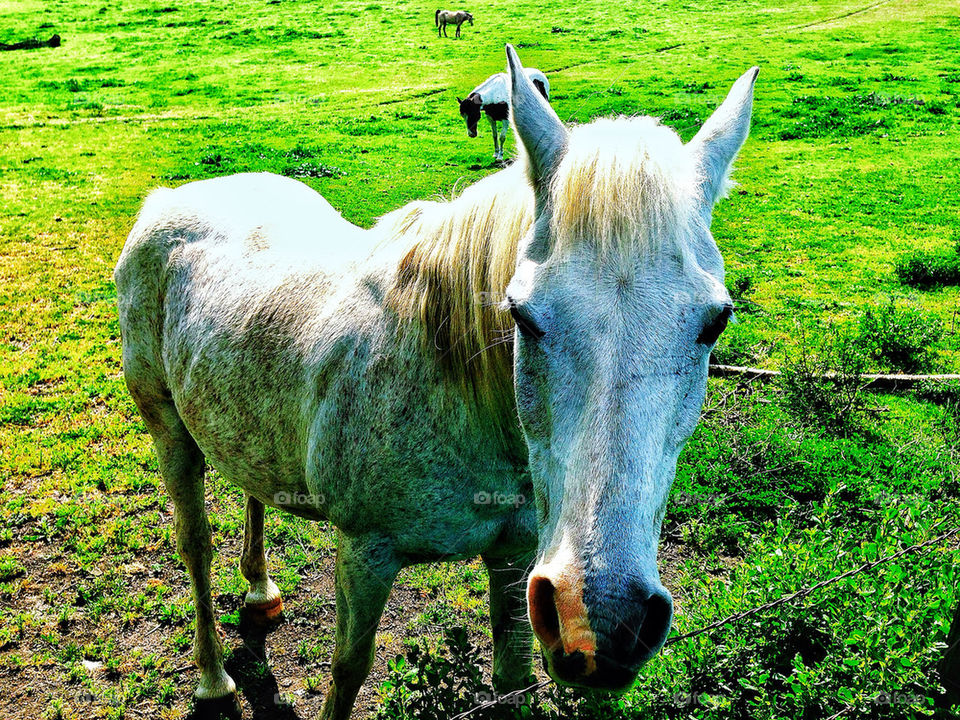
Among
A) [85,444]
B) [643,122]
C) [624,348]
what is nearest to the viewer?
[624,348]

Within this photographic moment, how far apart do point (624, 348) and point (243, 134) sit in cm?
1546

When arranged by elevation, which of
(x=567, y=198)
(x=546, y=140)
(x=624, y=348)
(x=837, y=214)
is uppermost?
(x=546, y=140)

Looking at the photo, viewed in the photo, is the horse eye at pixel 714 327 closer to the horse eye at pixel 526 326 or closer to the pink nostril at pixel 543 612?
the horse eye at pixel 526 326

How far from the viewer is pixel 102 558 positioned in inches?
179

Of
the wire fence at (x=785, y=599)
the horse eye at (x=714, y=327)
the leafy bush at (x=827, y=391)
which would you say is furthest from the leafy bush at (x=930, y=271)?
the horse eye at (x=714, y=327)

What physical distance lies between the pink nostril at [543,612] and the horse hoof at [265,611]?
2993 millimetres

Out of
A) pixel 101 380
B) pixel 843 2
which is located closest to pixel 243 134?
pixel 101 380

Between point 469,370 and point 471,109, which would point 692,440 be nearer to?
point 469,370

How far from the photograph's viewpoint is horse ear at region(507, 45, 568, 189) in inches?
73.7

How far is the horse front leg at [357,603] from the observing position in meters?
2.57

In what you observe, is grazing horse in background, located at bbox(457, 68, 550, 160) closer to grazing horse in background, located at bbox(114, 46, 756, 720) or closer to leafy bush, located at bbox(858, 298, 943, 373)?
leafy bush, located at bbox(858, 298, 943, 373)

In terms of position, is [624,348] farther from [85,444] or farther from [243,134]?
[243,134]

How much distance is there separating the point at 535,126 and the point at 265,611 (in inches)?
133

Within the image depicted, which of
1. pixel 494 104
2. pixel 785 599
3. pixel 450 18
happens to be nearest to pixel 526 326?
pixel 785 599
